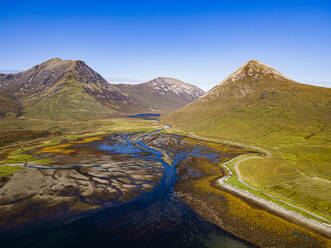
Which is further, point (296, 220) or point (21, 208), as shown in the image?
point (21, 208)

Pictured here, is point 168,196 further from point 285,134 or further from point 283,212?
point 285,134

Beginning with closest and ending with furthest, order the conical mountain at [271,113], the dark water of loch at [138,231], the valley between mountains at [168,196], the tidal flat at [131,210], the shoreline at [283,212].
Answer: the dark water of loch at [138,231] → the tidal flat at [131,210] → the valley between mountains at [168,196] → the shoreline at [283,212] → the conical mountain at [271,113]

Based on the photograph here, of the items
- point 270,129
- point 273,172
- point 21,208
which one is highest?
point 270,129

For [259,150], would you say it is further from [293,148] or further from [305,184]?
[305,184]

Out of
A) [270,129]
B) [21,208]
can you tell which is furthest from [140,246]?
[270,129]

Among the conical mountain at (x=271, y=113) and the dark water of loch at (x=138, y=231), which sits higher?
the conical mountain at (x=271, y=113)

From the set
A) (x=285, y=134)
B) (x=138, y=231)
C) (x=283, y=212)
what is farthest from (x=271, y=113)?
(x=138, y=231)

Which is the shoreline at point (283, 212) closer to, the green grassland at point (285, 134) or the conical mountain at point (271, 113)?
the green grassland at point (285, 134)

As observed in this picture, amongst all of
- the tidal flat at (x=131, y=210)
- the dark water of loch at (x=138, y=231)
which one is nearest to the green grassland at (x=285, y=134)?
the tidal flat at (x=131, y=210)
